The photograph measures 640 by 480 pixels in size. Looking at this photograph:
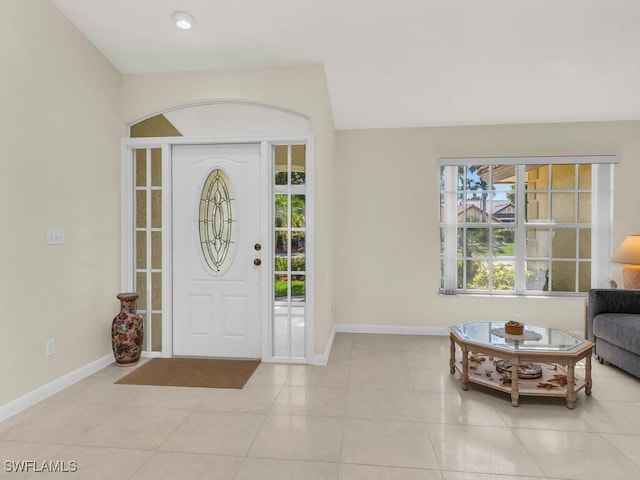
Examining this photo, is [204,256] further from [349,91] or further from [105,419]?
[349,91]

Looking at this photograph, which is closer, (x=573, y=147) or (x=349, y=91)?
(x=349, y=91)

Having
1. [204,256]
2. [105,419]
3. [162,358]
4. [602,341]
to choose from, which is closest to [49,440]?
[105,419]

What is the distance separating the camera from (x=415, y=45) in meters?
3.02

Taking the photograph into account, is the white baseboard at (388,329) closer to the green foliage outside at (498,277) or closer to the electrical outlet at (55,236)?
the green foliage outside at (498,277)

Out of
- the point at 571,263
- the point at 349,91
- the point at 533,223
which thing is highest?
the point at 349,91

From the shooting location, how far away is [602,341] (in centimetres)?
324

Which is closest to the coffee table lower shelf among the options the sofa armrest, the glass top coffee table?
the glass top coffee table

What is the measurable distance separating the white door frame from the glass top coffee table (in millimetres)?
1328

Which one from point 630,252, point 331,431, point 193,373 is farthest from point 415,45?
point 193,373

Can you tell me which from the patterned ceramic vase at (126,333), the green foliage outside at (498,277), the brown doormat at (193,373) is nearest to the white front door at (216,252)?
the brown doormat at (193,373)

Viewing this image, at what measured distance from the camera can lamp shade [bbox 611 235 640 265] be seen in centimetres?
347

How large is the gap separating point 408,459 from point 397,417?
44 centimetres

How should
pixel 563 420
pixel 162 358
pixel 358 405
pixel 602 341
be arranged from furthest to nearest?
pixel 162 358
pixel 602 341
pixel 358 405
pixel 563 420

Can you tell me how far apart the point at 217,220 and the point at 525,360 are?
2.77 m
